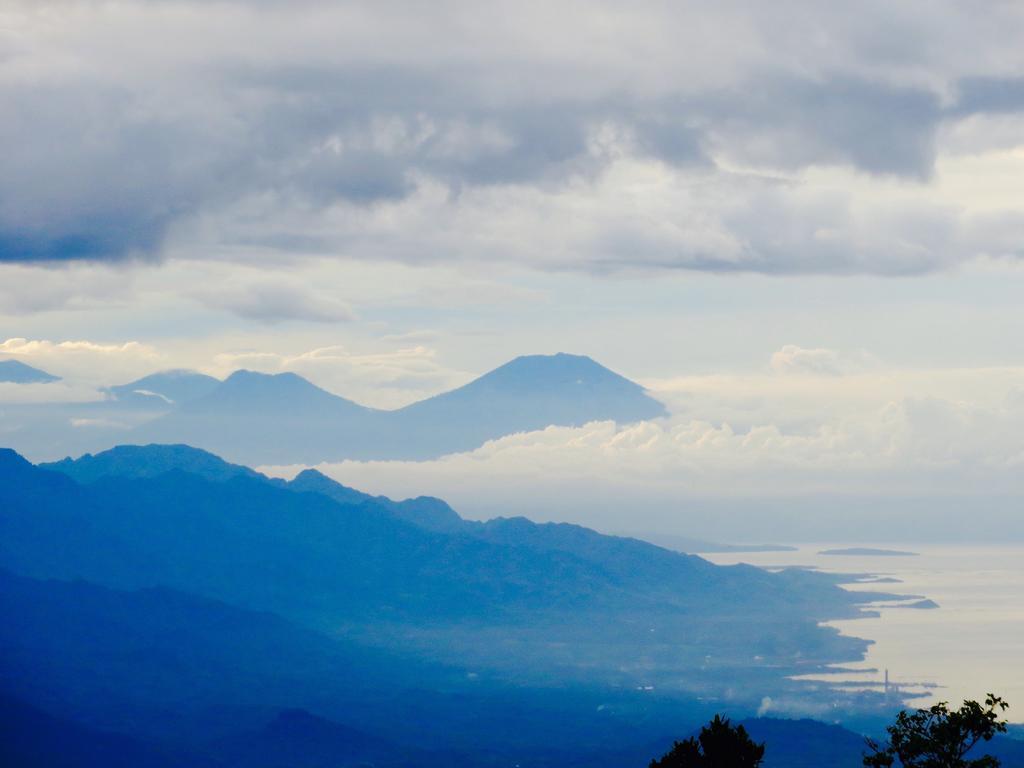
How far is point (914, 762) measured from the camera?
85.8 metres

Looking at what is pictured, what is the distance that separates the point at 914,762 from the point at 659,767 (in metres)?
16.6

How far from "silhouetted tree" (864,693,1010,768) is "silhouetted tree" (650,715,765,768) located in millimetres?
9917

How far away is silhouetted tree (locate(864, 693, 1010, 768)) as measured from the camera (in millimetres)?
83000

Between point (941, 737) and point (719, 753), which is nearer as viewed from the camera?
point (941, 737)

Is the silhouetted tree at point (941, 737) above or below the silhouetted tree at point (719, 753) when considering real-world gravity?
above

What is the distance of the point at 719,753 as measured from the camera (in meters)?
93.2

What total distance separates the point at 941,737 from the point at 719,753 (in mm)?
15569

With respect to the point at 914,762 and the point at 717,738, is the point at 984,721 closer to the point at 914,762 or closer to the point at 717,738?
the point at 914,762

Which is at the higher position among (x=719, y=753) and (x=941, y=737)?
(x=941, y=737)

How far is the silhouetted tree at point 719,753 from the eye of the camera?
92.9 m

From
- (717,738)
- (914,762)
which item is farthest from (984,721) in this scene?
(717,738)

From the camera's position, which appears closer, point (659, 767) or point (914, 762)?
point (914, 762)

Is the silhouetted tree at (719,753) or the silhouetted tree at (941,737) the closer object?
the silhouetted tree at (941,737)

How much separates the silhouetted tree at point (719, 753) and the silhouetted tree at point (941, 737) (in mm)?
9917
